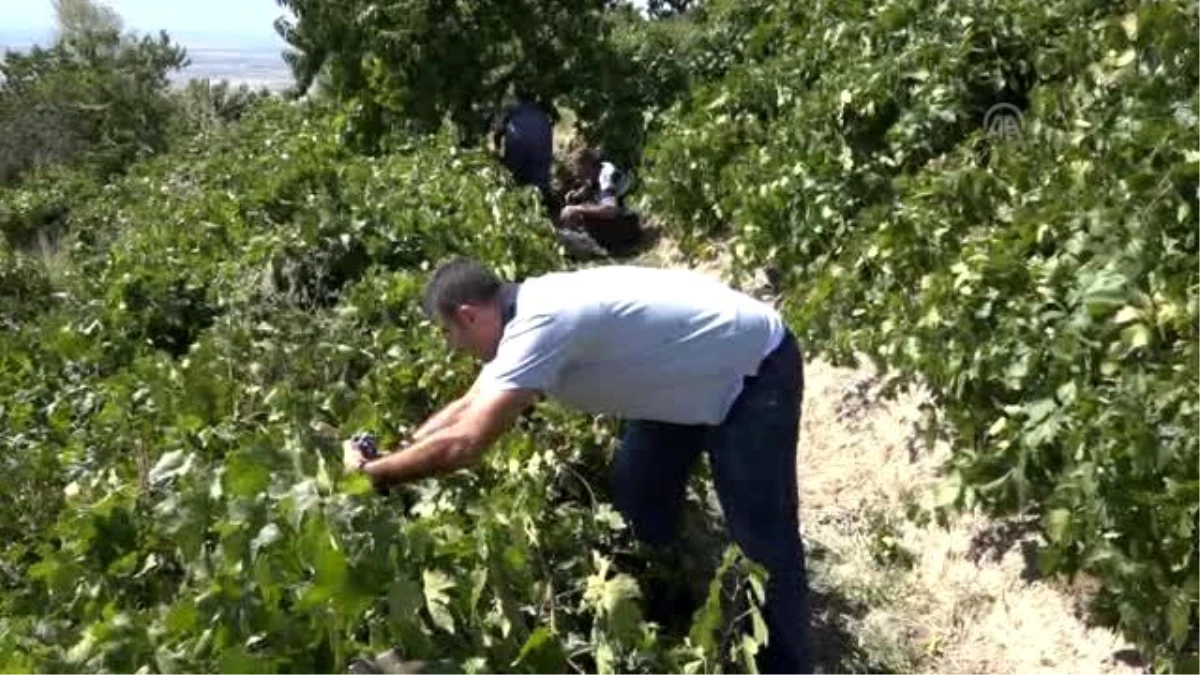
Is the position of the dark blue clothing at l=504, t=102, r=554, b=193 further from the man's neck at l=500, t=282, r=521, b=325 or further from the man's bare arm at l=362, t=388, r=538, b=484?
the man's bare arm at l=362, t=388, r=538, b=484

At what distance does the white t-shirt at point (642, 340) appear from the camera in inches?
132

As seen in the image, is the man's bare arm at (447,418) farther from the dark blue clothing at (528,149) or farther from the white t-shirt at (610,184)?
the dark blue clothing at (528,149)

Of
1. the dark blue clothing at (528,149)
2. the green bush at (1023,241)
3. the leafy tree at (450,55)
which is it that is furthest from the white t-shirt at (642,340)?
the leafy tree at (450,55)

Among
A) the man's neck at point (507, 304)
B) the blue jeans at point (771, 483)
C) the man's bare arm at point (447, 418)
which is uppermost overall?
the man's neck at point (507, 304)

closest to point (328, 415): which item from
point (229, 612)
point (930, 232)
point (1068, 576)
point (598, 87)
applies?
point (229, 612)

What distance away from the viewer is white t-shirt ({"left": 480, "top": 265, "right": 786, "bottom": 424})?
11.0 ft

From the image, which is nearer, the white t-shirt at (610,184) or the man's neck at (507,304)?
the man's neck at (507,304)

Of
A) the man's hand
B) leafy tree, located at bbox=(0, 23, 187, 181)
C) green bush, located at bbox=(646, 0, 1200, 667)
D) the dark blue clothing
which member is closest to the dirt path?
green bush, located at bbox=(646, 0, 1200, 667)

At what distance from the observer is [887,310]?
557cm

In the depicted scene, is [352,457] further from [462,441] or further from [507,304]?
[507,304]

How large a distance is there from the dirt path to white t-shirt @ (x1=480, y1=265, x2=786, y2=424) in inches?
43.6

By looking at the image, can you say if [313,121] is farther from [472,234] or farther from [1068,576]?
[1068,576]

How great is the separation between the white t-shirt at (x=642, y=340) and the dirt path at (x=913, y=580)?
111 centimetres

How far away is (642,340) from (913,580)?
1.88 metres
